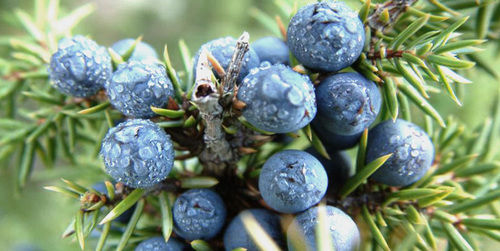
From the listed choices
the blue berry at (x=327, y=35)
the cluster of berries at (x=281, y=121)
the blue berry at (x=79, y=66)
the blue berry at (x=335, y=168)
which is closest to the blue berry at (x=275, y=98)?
the cluster of berries at (x=281, y=121)

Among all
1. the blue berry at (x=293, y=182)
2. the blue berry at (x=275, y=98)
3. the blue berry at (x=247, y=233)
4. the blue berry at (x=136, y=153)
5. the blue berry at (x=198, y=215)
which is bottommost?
the blue berry at (x=247, y=233)

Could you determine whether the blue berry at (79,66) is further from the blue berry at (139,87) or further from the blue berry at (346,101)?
the blue berry at (346,101)

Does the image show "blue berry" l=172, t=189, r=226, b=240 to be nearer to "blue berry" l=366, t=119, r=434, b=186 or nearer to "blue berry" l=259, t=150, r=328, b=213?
"blue berry" l=259, t=150, r=328, b=213

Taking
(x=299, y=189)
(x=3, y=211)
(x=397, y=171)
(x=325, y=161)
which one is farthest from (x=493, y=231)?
(x=3, y=211)

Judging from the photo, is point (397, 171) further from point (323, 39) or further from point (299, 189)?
point (323, 39)

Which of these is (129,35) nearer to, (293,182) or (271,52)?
(271,52)
